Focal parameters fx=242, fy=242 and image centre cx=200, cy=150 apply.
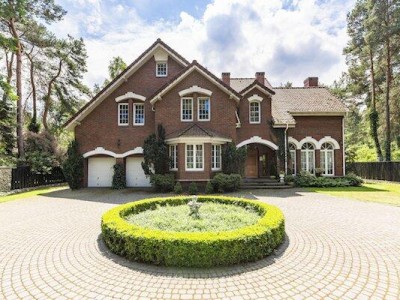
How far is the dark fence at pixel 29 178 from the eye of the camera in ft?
58.9

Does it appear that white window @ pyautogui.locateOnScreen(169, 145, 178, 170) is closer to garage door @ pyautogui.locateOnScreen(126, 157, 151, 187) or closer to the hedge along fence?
garage door @ pyautogui.locateOnScreen(126, 157, 151, 187)

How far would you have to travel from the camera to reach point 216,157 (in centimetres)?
1661

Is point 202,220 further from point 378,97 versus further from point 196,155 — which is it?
point 378,97

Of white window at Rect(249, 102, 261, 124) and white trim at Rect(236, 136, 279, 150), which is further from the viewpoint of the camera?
white window at Rect(249, 102, 261, 124)

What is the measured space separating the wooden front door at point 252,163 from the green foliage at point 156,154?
7.75 metres

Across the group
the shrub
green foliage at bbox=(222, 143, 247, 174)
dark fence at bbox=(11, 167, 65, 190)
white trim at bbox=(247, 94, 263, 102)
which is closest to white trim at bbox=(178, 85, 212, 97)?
white trim at bbox=(247, 94, 263, 102)

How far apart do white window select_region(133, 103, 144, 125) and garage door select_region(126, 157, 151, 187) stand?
112 inches

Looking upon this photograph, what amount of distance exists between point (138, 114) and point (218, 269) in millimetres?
15776

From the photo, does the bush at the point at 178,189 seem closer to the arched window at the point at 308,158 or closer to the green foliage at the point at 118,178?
the green foliage at the point at 118,178

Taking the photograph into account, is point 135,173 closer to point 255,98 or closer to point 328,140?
point 255,98

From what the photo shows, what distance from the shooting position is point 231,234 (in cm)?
536

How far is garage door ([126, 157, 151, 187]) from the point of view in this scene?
19.0m

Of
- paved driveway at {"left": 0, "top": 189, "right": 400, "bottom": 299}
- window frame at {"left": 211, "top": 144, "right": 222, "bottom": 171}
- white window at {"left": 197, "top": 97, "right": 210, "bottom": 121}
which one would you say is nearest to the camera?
paved driveway at {"left": 0, "top": 189, "right": 400, "bottom": 299}

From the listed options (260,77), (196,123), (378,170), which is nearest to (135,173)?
(196,123)
